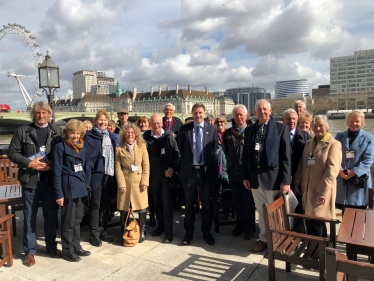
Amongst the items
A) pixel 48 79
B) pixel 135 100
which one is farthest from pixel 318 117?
pixel 135 100

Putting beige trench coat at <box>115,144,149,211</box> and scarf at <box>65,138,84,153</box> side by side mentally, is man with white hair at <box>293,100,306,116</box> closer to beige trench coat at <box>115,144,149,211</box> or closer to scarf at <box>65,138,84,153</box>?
beige trench coat at <box>115,144,149,211</box>

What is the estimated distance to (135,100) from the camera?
131125 millimetres

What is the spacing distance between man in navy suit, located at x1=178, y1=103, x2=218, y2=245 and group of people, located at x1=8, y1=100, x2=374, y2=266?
0.6 inches

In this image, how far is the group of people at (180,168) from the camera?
11.8 feet

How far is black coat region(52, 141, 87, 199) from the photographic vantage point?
3588 millimetres

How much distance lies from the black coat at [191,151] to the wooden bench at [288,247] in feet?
3.94

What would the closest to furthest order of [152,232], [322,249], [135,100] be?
[322,249]
[152,232]
[135,100]

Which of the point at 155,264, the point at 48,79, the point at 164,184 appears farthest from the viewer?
the point at 48,79

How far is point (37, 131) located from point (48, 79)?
5.48 meters

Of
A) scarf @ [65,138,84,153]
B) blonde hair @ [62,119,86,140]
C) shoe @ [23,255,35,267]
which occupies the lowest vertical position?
shoe @ [23,255,35,267]

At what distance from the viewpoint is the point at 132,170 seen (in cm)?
424

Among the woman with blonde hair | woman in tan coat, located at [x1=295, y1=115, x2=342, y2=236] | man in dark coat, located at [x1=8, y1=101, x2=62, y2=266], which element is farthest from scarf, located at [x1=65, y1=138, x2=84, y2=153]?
woman in tan coat, located at [x1=295, y1=115, x2=342, y2=236]

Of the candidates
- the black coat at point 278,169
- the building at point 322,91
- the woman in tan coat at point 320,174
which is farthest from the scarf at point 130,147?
the building at point 322,91

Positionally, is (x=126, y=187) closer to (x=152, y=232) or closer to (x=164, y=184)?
(x=164, y=184)
